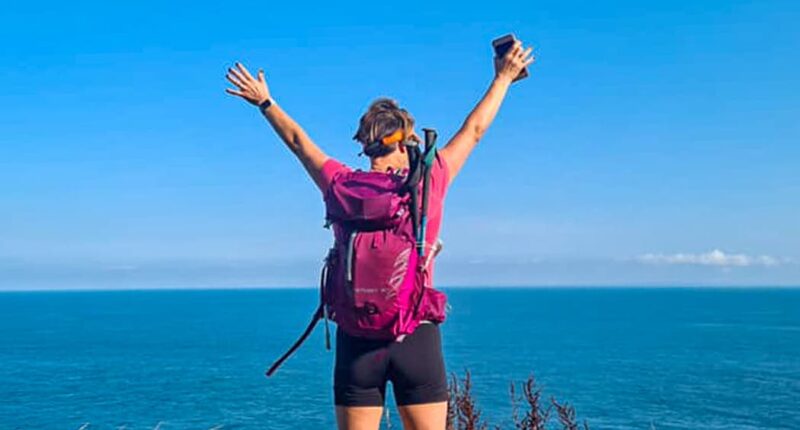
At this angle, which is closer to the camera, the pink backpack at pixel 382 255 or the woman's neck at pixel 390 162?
the pink backpack at pixel 382 255

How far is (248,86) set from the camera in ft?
9.41

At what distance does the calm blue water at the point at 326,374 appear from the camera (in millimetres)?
54312

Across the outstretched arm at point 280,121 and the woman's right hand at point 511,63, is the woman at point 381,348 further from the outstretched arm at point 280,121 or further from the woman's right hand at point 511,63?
the woman's right hand at point 511,63

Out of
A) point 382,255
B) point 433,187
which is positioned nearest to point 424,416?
point 382,255

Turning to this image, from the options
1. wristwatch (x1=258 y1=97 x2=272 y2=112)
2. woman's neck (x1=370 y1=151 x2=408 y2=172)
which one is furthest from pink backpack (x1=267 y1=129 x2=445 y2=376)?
wristwatch (x1=258 y1=97 x2=272 y2=112)

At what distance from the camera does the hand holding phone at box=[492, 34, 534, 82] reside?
3080 millimetres

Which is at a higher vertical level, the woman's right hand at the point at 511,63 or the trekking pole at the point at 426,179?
the woman's right hand at the point at 511,63

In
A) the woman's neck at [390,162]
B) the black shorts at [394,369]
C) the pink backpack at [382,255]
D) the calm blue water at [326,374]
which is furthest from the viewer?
the calm blue water at [326,374]

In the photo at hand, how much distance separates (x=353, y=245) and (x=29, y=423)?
57546mm

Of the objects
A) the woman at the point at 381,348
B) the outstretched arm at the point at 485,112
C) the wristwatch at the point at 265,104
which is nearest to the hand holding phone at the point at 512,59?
the outstretched arm at the point at 485,112

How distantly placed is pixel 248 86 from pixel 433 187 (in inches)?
31.8

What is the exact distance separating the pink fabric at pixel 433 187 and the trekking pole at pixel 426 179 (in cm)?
4

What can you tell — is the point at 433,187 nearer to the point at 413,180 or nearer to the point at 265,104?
the point at 413,180

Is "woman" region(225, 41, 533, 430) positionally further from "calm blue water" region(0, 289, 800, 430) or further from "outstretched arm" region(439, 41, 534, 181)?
"calm blue water" region(0, 289, 800, 430)
